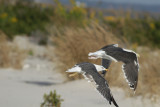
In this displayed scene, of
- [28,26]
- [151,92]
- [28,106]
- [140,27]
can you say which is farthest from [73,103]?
[28,26]

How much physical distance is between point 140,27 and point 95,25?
5814 millimetres

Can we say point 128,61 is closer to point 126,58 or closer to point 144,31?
point 126,58

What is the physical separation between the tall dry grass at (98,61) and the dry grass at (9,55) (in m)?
1.87

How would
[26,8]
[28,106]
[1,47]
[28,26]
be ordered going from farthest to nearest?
[26,8]
[28,26]
[1,47]
[28,106]

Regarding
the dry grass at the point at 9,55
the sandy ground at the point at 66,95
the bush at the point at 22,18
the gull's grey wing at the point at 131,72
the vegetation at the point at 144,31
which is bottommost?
the gull's grey wing at the point at 131,72

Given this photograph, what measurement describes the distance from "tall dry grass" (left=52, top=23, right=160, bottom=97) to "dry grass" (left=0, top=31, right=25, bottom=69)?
6.14 ft

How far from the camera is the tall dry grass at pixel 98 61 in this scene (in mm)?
6061

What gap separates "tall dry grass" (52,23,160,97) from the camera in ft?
19.9

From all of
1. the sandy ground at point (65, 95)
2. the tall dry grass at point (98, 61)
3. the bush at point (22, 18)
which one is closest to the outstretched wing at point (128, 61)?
the sandy ground at point (65, 95)

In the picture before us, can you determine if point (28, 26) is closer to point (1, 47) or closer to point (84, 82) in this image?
point (1, 47)

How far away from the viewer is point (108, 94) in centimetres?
271

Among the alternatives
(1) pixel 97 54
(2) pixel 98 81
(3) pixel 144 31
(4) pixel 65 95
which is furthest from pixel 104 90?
(3) pixel 144 31

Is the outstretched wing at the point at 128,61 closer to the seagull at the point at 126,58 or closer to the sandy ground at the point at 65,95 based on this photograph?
the seagull at the point at 126,58

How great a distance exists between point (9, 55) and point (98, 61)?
3.36m
